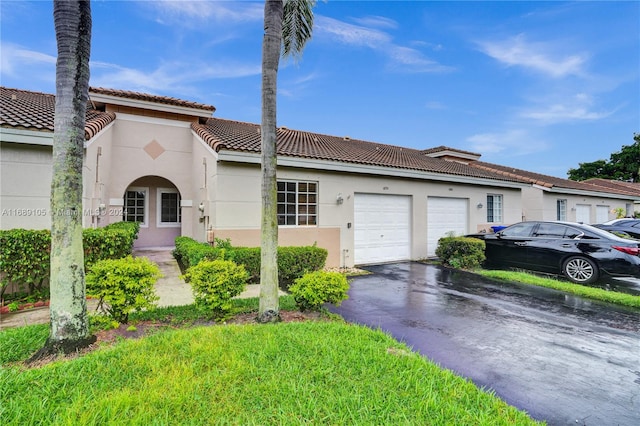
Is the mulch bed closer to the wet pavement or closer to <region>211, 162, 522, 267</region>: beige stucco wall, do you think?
the wet pavement

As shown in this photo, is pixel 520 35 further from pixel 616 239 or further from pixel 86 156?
pixel 86 156

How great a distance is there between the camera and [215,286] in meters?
4.70

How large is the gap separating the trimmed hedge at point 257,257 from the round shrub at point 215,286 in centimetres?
198

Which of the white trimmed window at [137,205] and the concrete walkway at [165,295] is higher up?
the white trimmed window at [137,205]

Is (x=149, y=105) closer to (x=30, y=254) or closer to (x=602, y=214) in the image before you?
(x=30, y=254)

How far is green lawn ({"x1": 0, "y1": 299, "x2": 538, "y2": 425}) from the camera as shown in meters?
2.39

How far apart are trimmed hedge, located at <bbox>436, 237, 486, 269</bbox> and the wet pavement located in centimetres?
209

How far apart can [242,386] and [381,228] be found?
30.5ft

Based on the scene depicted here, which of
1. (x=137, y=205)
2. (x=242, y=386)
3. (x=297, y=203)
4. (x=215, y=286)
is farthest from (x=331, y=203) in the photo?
(x=137, y=205)

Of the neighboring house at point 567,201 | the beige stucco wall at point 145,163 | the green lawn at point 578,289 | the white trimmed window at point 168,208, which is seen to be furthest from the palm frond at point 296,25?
the neighboring house at point 567,201

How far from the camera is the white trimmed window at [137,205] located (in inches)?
503

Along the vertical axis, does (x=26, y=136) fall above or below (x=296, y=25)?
below

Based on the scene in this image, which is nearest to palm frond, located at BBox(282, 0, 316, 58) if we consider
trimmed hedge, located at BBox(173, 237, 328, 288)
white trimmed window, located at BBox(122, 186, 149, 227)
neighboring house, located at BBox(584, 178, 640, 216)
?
trimmed hedge, located at BBox(173, 237, 328, 288)

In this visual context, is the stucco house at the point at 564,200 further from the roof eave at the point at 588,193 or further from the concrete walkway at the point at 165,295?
the concrete walkway at the point at 165,295
